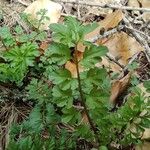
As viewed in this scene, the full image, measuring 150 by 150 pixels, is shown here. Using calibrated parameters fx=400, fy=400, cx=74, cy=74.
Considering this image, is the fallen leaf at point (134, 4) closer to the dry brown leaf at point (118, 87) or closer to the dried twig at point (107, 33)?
the dried twig at point (107, 33)

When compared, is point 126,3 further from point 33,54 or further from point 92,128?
point 92,128

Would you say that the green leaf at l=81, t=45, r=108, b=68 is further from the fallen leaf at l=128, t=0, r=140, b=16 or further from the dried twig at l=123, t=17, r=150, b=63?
the fallen leaf at l=128, t=0, r=140, b=16

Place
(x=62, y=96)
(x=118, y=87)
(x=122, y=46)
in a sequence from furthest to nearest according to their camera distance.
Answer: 1. (x=122, y=46)
2. (x=118, y=87)
3. (x=62, y=96)

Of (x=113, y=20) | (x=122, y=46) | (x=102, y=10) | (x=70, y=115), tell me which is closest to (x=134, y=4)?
(x=102, y=10)

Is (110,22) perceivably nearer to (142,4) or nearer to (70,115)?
(142,4)

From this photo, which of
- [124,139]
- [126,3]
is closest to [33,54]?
[124,139]

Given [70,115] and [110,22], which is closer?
[70,115]

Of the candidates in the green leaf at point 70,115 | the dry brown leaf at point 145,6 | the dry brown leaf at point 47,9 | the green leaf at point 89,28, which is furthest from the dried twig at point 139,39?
the green leaf at point 89,28
